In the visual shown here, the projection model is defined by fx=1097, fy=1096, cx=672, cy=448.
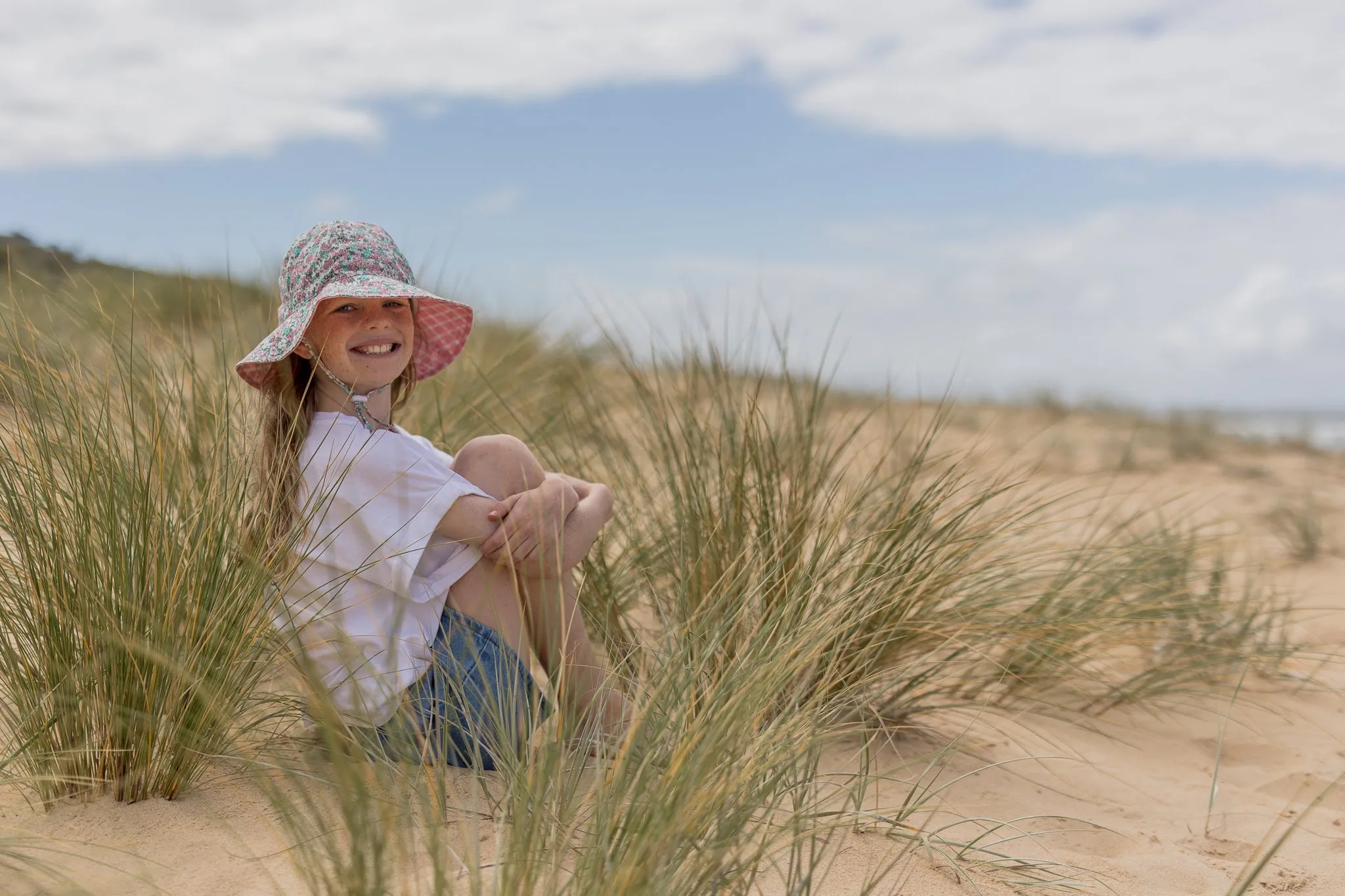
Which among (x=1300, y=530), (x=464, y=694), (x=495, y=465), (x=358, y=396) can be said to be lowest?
(x=1300, y=530)

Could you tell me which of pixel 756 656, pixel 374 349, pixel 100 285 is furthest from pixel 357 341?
pixel 100 285

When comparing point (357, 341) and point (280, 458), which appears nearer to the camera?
point (280, 458)

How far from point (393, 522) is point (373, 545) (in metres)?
0.06

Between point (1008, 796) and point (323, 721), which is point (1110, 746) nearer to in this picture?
point (1008, 796)

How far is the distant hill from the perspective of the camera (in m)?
2.54

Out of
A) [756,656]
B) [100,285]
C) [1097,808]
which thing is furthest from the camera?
[100,285]

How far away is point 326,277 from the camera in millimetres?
2121

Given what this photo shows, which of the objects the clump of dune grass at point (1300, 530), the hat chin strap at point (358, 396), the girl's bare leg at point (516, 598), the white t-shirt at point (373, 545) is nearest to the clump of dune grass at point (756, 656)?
the girl's bare leg at point (516, 598)

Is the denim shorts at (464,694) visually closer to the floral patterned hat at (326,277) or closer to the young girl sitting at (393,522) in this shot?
the young girl sitting at (393,522)

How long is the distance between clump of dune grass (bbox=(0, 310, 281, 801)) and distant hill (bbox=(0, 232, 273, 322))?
44 centimetres

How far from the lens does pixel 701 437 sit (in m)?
2.59

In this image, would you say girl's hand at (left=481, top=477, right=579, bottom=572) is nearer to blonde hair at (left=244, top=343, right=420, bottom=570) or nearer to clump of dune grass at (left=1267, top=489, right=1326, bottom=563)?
blonde hair at (left=244, top=343, right=420, bottom=570)

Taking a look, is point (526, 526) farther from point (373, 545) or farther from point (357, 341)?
point (357, 341)

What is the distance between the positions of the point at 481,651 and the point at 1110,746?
1729 millimetres
